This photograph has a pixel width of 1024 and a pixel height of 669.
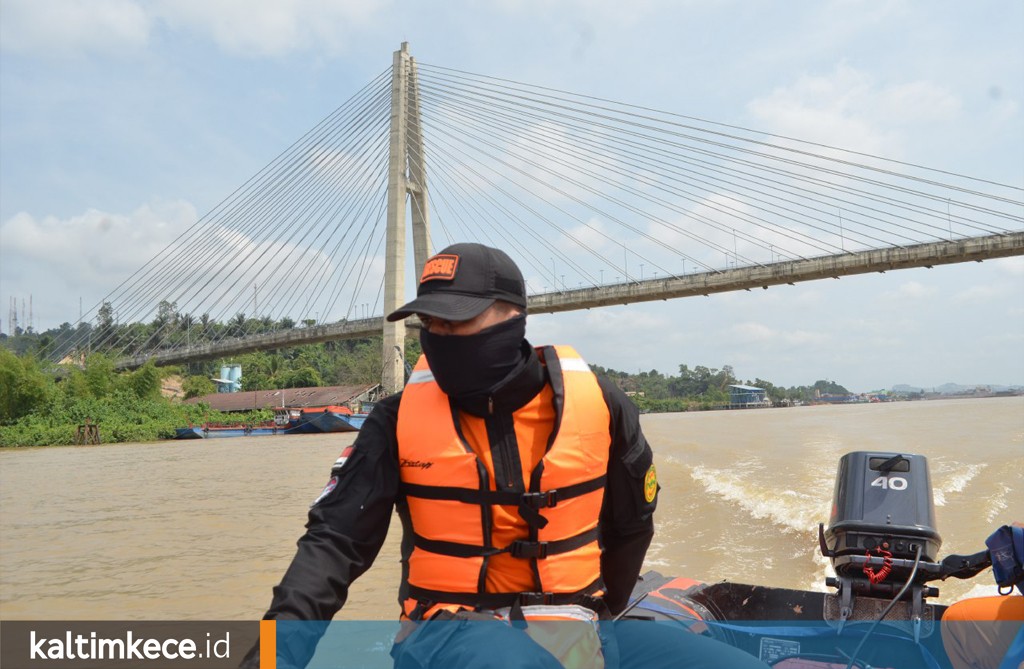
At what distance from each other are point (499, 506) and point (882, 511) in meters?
1.65

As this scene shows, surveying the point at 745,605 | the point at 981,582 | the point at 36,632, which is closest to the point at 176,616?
the point at 36,632

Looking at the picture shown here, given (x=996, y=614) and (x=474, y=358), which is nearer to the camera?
(x=474, y=358)

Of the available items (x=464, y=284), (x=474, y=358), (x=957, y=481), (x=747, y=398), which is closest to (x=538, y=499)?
(x=474, y=358)

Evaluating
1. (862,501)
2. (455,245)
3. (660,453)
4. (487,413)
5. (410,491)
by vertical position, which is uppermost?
(455,245)

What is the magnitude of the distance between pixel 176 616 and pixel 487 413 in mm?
3780

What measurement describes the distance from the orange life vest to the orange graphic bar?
30 centimetres

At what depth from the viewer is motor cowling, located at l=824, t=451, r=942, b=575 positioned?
2.42 m

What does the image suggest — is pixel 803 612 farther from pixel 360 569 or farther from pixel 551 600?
pixel 360 569

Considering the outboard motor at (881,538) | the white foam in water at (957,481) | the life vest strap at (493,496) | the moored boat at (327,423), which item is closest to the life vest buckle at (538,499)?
the life vest strap at (493,496)

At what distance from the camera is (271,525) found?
7602mm

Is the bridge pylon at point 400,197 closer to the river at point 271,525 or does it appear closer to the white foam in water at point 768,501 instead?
the river at point 271,525

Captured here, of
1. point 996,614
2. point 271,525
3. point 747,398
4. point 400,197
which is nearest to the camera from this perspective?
point 996,614

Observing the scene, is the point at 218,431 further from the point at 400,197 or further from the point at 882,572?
A: the point at 882,572

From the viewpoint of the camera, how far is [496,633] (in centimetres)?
121
